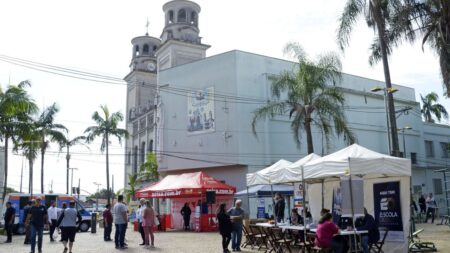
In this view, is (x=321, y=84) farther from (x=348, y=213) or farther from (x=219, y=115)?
(x=348, y=213)

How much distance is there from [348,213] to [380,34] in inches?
414

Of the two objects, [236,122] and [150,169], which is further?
[150,169]

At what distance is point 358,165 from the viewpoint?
1055 cm

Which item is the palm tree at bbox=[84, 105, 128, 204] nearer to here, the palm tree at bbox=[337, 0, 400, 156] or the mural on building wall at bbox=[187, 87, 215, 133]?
the mural on building wall at bbox=[187, 87, 215, 133]

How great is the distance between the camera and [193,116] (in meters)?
34.5

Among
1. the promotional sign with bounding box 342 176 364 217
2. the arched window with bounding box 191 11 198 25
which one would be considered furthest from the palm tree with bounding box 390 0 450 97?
the arched window with bounding box 191 11 198 25

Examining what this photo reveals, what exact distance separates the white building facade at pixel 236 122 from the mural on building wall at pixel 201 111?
0.25 feet

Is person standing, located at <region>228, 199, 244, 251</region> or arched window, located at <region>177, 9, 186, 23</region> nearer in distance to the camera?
person standing, located at <region>228, 199, 244, 251</region>

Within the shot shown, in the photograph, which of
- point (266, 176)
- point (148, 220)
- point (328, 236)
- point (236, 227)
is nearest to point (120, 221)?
point (148, 220)

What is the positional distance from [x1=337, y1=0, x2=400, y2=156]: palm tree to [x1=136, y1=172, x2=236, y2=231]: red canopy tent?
11090 mm

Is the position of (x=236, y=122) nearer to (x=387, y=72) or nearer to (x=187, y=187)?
(x=187, y=187)

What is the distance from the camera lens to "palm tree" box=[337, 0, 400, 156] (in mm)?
18281

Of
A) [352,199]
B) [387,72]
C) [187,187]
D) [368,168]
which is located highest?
[387,72]

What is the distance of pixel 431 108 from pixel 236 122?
3088 cm
